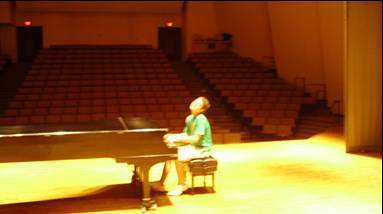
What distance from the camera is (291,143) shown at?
7676 mm

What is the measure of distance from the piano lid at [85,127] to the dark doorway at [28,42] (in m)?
11.7

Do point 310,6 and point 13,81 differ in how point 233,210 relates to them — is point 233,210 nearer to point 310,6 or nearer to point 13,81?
point 310,6

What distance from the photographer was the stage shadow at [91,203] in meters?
4.11

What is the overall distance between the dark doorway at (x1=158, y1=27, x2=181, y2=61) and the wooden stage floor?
31.8 feet

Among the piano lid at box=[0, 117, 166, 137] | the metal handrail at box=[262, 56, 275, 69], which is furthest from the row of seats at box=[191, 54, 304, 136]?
the piano lid at box=[0, 117, 166, 137]

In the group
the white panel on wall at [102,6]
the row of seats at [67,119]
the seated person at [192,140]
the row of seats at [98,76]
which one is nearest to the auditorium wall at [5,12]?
the white panel on wall at [102,6]

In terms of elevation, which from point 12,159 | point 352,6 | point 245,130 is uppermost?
point 352,6

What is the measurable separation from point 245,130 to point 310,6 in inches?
136

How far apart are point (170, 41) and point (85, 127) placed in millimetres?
12257

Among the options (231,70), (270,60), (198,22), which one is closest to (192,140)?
(231,70)

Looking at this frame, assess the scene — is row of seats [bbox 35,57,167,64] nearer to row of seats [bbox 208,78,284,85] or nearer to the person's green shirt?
row of seats [bbox 208,78,284,85]

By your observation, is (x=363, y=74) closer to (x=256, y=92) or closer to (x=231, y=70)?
(x=256, y=92)

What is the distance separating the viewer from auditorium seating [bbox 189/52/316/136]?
10312 millimetres

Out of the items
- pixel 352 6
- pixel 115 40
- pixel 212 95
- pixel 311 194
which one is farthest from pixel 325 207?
pixel 115 40
